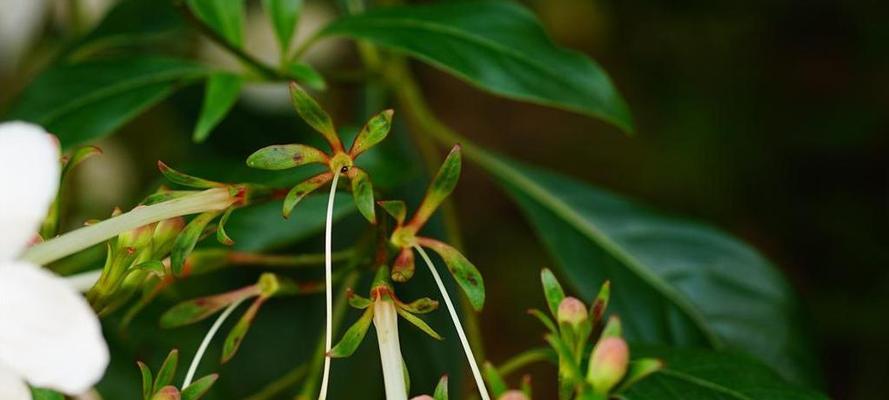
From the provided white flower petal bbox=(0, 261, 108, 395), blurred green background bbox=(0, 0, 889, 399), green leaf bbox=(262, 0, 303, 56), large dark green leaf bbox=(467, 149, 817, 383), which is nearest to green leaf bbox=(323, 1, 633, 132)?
green leaf bbox=(262, 0, 303, 56)

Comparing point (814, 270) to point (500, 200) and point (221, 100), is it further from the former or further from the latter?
point (221, 100)

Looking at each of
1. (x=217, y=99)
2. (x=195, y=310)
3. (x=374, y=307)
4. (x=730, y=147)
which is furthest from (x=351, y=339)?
(x=730, y=147)

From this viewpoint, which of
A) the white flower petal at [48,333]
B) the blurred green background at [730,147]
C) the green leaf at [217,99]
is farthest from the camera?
the blurred green background at [730,147]

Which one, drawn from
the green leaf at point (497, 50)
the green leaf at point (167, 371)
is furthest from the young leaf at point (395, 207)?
the green leaf at point (497, 50)

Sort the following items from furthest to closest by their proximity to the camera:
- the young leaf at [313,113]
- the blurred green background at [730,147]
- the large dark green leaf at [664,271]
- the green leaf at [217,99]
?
1. the blurred green background at [730,147]
2. the large dark green leaf at [664,271]
3. the green leaf at [217,99]
4. the young leaf at [313,113]

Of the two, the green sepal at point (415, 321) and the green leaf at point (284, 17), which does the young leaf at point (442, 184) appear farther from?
the green leaf at point (284, 17)

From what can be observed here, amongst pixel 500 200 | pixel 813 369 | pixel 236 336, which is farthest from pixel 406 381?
pixel 500 200

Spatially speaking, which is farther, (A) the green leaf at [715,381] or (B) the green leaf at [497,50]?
(B) the green leaf at [497,50]
